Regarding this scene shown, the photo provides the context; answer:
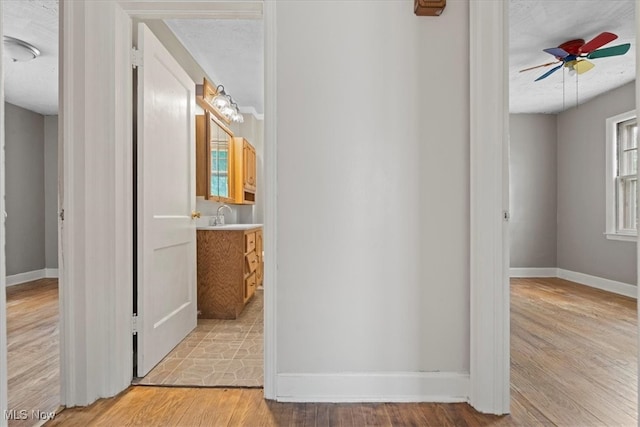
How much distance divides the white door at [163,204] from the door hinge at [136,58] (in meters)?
0.02

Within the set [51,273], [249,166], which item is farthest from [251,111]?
[51,273]

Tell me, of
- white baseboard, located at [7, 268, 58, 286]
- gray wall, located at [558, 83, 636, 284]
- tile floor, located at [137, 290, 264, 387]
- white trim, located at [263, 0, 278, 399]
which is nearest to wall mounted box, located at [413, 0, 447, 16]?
white trim, located at [263, 0, 278, 399]

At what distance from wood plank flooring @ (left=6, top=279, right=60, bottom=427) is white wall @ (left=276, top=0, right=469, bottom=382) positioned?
4.00 ft

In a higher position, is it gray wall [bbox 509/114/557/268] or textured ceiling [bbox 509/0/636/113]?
textured ceiling [bbox 509/0/636/113]

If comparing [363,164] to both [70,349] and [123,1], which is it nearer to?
[123,1]

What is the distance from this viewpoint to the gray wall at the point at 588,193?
4.65 m

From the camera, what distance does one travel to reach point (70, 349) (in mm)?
1894

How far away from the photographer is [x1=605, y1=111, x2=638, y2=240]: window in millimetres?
4672

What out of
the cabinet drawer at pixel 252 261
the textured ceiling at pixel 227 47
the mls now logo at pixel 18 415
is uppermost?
the textured ceiling at pixel 227 47

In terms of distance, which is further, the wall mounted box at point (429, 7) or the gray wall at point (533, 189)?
the gray wall at point (533, 189)

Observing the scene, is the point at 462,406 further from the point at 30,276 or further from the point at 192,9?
the point at 30,276

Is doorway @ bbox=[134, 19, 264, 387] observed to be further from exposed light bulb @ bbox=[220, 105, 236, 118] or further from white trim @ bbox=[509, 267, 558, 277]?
white trim @ bbox=[509, 267, 558, 277]

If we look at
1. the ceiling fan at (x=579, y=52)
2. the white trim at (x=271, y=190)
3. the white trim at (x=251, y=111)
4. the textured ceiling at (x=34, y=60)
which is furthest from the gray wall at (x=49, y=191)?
the ceiling fan at (x=579, y=52)

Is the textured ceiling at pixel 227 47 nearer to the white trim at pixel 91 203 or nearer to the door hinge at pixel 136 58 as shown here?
the door hinge at pixel 136 58
